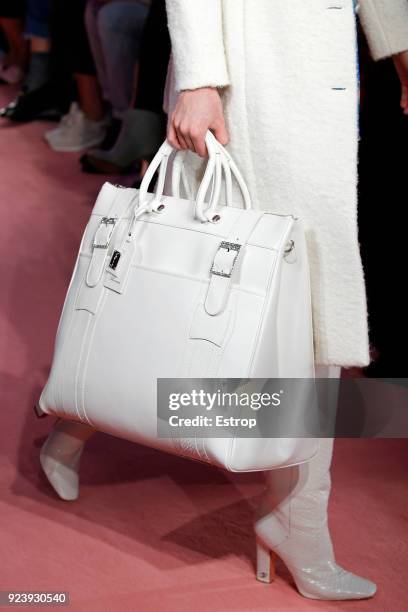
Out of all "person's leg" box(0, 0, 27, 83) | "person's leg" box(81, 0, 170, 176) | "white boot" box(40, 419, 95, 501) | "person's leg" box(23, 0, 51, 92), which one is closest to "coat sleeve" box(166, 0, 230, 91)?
"white boot" box(40, 419, 95, 501)

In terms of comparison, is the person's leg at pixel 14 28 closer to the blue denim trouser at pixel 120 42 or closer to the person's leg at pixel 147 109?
the blue denim trouser at pixel 120 42

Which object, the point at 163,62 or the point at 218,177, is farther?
the point at 163,62

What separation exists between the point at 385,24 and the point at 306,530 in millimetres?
681

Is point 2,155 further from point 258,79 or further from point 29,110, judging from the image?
point 258,79

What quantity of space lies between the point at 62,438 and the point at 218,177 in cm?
57

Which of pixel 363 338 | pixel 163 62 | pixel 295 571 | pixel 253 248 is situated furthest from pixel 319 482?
pixel 163 62

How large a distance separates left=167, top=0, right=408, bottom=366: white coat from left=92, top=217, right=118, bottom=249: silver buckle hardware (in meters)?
0.18

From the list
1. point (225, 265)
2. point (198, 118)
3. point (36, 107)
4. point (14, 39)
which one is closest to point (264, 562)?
point (225, 265)

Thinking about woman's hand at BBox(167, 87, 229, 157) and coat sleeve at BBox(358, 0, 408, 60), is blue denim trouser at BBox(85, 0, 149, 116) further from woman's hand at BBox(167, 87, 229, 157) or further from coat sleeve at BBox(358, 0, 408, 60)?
woman's hand at BBox(167, 87, 229, 157)

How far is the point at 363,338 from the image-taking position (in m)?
1.13

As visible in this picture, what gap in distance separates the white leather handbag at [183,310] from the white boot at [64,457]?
0.25 m

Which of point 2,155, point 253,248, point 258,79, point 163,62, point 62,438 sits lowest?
point 2,155

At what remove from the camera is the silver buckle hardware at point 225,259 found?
3.44 feet

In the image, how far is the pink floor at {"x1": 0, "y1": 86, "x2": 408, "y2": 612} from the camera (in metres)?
1.27
